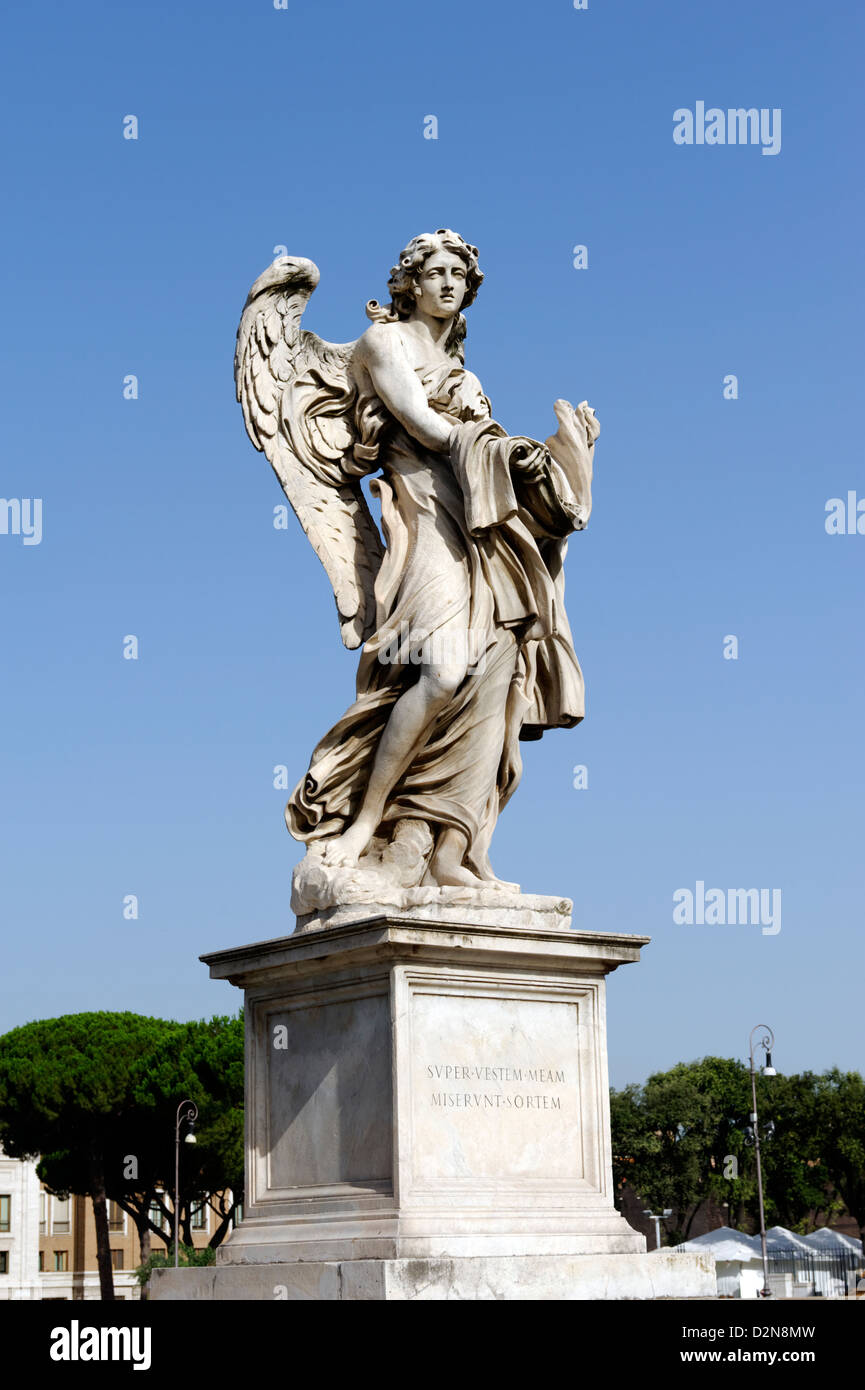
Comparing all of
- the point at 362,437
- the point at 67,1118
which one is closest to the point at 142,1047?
the point at 67,1118

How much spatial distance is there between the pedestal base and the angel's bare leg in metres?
1.98

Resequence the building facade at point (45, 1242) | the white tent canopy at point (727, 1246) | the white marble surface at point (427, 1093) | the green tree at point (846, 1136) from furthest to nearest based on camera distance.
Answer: the building facade at point (45, 1242) → the green tree at point (846, 1136) → the white tent canopy at point (727, 1246) → the white marble surface at point (427, 1093)

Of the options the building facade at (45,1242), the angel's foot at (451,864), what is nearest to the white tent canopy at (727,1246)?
the building facade at (45,1242)

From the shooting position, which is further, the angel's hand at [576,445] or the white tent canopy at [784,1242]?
the white tent canopy at [784,1242]

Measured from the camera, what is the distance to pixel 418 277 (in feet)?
30.2

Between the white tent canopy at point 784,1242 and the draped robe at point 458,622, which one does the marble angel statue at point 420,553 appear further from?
the white tent canopy at point 784,1242

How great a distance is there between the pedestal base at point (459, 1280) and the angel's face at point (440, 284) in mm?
4928

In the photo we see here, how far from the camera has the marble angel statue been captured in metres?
8.51

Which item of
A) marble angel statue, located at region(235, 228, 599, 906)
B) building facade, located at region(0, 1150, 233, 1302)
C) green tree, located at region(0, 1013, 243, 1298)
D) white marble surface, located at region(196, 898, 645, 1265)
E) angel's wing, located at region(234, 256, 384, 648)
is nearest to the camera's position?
white marble surface, located at region(196, 898, 645, 1265)

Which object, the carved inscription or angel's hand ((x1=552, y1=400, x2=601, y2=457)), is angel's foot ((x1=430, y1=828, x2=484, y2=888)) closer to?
the carved inscription

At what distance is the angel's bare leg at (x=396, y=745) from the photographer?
27.6 feet

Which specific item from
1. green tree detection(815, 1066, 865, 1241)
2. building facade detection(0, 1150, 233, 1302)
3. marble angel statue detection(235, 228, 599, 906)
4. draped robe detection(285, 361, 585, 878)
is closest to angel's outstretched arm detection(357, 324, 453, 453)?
marble angel statue detection(235, 228, 599, 906)

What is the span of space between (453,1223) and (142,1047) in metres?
42.5
